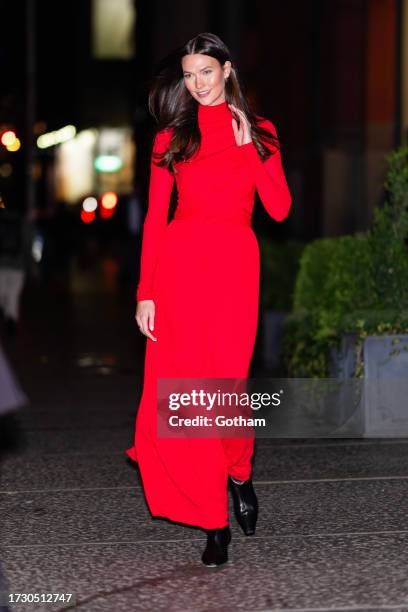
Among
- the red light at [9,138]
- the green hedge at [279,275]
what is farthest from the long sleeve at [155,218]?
the red light at [9,138]

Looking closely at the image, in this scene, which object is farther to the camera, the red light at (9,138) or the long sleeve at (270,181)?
the red light at (9,138)

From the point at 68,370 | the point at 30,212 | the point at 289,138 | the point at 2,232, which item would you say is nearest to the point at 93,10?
the point at 30,212

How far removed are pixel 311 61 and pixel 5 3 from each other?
3699 centimetres

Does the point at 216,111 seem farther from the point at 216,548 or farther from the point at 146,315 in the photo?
the point at 216,548

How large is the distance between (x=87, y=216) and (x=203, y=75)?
39.9 meters

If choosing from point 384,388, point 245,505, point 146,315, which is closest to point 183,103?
point 146,315

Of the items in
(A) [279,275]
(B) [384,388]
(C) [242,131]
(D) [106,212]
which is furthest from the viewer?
(D) [106,212]

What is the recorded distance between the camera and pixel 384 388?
7793mm

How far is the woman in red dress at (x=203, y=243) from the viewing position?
510 centimetres

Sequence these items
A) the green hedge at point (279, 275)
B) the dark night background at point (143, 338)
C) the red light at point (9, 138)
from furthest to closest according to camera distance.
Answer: the red light at point (9, 138)
the green hedge at point (279, 275)
the dark night background at point (143, 338)

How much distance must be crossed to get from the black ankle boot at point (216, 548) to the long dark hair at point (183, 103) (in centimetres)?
138

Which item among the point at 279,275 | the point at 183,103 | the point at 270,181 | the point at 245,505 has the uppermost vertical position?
the point at 183,103

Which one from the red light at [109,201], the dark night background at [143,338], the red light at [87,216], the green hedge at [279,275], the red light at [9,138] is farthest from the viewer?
the red light at [109,201]

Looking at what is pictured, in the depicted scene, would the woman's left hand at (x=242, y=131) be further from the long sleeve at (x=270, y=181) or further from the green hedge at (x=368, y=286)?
the green hedge at (x=368, y=286)
